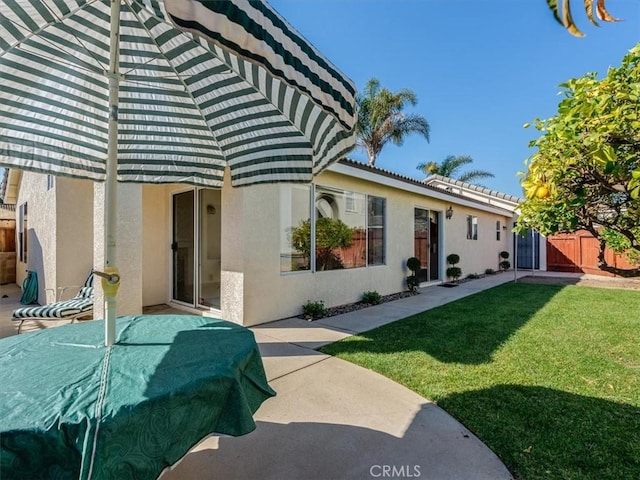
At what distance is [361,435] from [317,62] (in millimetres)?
2862

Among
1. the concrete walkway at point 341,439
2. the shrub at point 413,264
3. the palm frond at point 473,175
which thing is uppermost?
the palm frond at point 473,175

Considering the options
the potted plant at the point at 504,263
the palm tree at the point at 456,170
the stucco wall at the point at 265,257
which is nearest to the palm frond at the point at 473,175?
the palm tree at the point at 456,170

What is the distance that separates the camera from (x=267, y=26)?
1.34 m

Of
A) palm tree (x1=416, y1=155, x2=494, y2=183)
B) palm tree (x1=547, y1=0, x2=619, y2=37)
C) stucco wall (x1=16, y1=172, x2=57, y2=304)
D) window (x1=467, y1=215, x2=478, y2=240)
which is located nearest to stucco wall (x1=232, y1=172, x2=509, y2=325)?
window (x1=467, y1=215, x2=478, y2=240)

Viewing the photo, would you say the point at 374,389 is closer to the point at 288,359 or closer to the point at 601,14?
the point at 288,359

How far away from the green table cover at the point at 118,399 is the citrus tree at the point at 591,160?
6.69ft

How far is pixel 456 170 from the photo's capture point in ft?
83.6

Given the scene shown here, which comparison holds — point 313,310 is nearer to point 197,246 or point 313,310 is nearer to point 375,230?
point 197,246

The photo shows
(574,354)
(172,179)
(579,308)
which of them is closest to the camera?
(172,179)

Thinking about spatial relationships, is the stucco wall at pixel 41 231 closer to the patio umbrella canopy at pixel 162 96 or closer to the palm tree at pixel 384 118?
the patio umbrella canopy at pixel 162 96

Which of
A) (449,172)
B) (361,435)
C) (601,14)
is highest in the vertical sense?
(449,172)

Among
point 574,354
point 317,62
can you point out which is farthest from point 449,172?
point 317,62

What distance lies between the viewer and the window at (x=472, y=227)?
14.3 metres

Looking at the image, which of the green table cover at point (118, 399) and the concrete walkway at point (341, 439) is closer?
the green table cover at point (118, 399)
